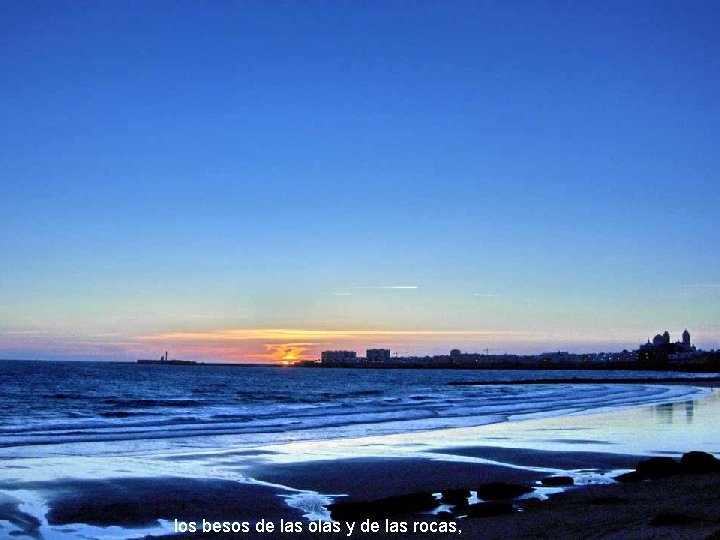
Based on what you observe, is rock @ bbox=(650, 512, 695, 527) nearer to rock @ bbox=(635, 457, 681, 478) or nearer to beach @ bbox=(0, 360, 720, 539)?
beach @ bbox=(0, 360, 720, 539)

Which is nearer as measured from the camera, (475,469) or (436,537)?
(436,537)

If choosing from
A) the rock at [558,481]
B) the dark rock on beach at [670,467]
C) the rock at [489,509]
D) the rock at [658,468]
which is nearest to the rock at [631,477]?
the dark rock on beach at [670,467]

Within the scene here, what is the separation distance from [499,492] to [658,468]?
4.40 meters

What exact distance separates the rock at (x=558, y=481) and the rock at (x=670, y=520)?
5.03 meters

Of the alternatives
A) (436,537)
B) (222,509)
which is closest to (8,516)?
(222,509)

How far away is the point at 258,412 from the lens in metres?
44.3

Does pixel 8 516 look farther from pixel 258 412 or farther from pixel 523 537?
pixel 258 412

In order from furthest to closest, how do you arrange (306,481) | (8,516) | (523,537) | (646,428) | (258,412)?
(258,412)
(646,428)
(306,481)
(8,516)
(523,537)

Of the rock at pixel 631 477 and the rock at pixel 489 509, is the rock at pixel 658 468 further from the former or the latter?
the rock at pixel 489 509

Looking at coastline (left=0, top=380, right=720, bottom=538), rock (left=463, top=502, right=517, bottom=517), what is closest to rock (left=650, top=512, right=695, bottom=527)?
coastline (left=0, top=380, right=720, bottom=538)

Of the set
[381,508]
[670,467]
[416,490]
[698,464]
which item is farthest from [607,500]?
[698,464]

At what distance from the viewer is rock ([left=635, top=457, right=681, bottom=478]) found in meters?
16.0

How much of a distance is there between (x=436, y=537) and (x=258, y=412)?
3498 centimetres

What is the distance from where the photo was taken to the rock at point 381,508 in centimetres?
1220
